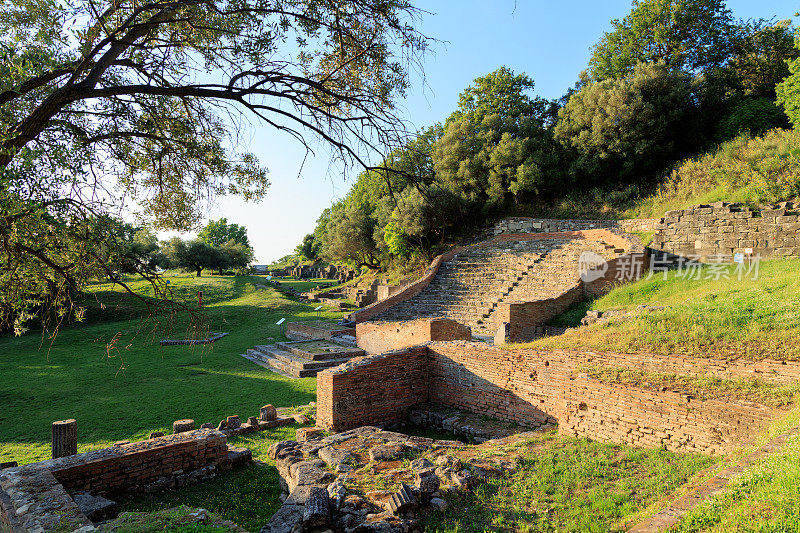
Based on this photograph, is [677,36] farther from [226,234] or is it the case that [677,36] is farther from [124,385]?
[226,234]

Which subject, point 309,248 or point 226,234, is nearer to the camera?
point 309,248

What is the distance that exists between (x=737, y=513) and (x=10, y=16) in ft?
24.5

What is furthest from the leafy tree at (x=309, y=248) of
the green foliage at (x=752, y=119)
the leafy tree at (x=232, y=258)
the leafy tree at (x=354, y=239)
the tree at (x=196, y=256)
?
the green foliage at (x=752, y=119)

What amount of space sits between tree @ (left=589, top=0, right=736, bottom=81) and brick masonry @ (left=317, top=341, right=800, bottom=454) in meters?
23.2

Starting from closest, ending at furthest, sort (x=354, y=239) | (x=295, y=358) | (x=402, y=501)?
(x=402, y=501) → (x=295, y=358) → (x=354, y=239)

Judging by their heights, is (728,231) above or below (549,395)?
above

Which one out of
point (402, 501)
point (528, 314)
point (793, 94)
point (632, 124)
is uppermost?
point (632, 124)

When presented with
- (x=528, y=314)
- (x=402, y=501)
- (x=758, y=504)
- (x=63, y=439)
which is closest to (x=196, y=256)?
(x=528, y=314)

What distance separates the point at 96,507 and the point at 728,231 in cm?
1694

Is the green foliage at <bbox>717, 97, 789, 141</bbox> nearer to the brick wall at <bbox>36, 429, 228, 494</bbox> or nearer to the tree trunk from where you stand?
the brick wall at <bbox>36, 429, 228, 494</bbox>

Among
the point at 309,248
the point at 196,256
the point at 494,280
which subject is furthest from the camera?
the point at 309,248

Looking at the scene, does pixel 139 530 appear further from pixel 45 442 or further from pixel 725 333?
pixel 725 333

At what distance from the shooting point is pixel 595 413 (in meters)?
6.04

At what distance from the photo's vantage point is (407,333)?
41.2ft
